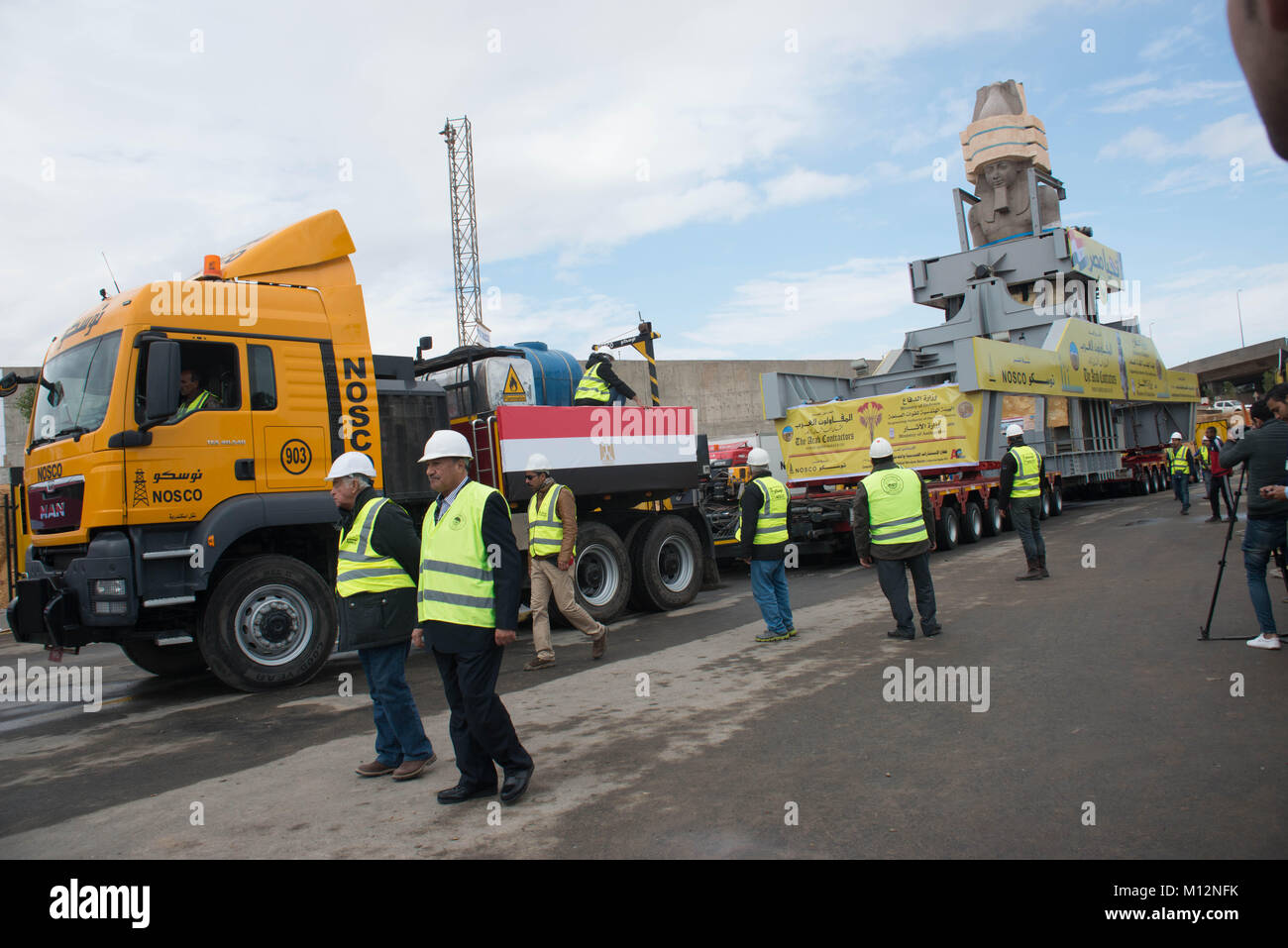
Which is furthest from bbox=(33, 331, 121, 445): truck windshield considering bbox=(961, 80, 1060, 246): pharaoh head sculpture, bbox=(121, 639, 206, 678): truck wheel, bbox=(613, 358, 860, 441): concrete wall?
bbox=(613, 358, 860, 441): concrete wall

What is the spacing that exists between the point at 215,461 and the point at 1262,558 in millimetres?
8061

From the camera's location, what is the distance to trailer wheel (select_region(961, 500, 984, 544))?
16016 millimetres

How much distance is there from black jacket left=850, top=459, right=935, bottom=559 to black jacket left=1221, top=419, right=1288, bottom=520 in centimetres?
240

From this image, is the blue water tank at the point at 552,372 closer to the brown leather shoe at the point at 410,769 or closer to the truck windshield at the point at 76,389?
the truck windshield at the point at 76,389

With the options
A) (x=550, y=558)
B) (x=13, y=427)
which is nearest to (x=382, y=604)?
(x=550, y=558)

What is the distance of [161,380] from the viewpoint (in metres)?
7.05

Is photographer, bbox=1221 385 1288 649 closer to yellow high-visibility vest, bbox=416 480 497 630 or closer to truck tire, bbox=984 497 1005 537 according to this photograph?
yellow high-visibility vest, bbox=416 480 497 630

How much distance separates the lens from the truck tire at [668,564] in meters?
11.0
